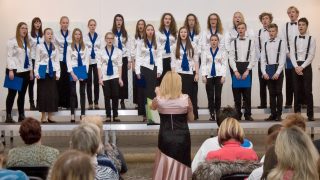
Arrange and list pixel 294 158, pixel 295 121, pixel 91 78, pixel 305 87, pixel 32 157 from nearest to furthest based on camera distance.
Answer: pixel 294 158 → pixel 32 157 → pixel 295 121 → pixel 305 87 → pixel 91 78

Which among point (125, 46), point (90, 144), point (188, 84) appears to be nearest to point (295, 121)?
point (90, 144)

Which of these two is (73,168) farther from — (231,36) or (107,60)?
(231,36)

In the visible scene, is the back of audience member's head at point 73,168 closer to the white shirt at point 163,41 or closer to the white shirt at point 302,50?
the white shirt at point 163,41

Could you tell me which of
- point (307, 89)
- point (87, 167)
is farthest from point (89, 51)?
point (87, 167)

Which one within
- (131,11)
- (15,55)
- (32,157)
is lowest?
(32,157)

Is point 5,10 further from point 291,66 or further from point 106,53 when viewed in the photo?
point 291,66

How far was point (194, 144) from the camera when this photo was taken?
9688mm

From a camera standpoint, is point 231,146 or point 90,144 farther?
point 231,146

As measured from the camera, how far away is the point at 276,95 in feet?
29.9

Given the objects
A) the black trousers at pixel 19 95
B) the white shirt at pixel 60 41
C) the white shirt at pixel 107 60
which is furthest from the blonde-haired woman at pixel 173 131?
the white shirt at pixel 60 41

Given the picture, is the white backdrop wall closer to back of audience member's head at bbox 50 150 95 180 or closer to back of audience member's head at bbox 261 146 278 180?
back of audience member's head at bbox 261 146 278 180

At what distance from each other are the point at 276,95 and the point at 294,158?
610cm

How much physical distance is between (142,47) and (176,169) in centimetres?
381

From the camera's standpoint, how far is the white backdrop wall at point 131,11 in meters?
12.2
